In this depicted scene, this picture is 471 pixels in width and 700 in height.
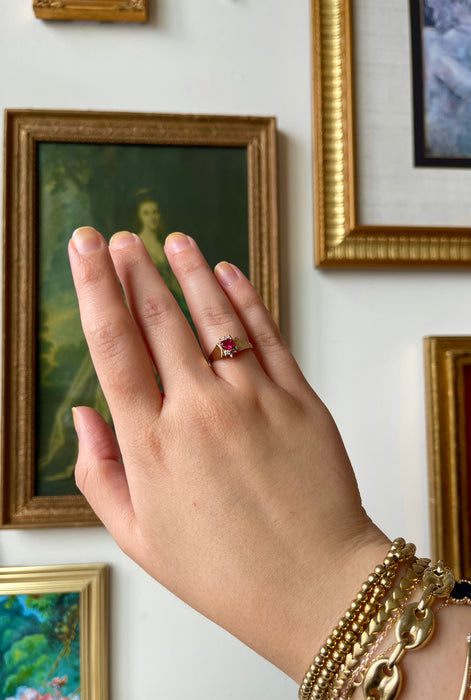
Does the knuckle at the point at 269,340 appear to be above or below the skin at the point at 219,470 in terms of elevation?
above

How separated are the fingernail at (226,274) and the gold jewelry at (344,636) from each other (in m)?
0.25

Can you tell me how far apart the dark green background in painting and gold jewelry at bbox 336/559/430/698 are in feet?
1.62

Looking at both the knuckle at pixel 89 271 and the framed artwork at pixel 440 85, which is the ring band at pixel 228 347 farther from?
the framed artwork at pixel 440 85

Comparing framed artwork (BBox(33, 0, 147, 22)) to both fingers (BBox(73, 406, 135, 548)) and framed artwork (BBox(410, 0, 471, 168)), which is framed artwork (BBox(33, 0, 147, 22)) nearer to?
framed artwork (BBox(410, 0, 471, 168))

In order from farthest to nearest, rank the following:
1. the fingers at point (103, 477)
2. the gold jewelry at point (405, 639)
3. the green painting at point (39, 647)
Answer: the green painting at point (39, 647) → the fingers at point (103, 477) → the gold jewelry at point (405, 639)

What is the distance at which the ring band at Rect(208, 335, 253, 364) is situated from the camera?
0.43 m

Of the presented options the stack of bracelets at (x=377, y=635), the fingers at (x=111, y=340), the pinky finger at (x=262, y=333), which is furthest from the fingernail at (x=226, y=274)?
the stack of bracelets at (x=377, y=635)

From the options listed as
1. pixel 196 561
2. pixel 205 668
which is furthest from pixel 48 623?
pixel 196 561

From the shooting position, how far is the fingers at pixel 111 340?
1.34 feet

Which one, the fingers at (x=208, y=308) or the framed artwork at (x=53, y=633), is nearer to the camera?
the fingers at (x=208, y=308)

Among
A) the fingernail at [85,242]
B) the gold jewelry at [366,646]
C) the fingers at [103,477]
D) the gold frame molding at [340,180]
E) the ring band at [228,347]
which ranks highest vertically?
the gold frame molding at [340,180]

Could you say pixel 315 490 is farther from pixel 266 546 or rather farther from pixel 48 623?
pixel 48 623

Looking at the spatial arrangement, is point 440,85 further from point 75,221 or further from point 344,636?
point 344,636

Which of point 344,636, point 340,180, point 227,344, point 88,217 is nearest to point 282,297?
point 340,180
